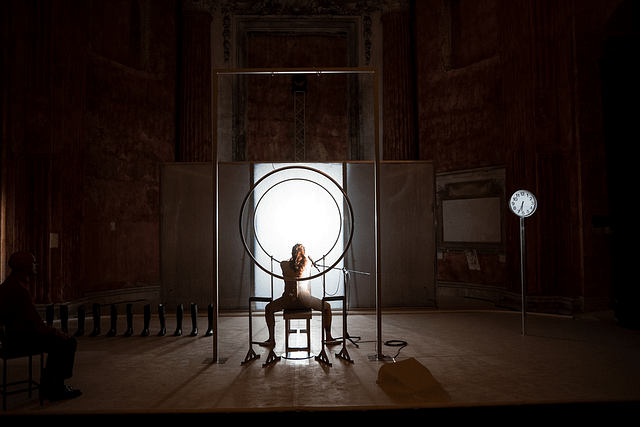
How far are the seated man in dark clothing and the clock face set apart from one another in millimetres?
6071

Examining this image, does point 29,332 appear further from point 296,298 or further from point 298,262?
point 298,262

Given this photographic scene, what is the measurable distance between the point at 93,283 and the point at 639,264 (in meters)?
10.4

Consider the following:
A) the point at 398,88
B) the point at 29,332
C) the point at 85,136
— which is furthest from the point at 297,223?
the point at 398,88

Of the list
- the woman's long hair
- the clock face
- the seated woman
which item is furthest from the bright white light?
the clock face

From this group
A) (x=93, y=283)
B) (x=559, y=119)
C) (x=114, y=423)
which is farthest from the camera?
(x=93, y=283)

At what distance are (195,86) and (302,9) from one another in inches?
146

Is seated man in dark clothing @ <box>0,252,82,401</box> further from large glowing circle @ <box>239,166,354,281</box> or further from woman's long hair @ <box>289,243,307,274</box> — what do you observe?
large glowing circle @ <box>239,166,354,281</box>

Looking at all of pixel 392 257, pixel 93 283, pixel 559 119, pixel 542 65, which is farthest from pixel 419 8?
pixel 93 283

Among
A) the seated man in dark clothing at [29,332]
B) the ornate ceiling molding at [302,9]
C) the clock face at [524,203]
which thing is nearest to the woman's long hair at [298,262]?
the seated man in dark clothing at [29,332]

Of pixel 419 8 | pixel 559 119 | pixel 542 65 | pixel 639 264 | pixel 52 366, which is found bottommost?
pixel 52 366

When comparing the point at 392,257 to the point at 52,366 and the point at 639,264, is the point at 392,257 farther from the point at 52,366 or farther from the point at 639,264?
the point at 52,366

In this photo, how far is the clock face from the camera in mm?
6469

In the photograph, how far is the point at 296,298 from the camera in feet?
17.4

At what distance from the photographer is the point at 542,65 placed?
26.1 feet
